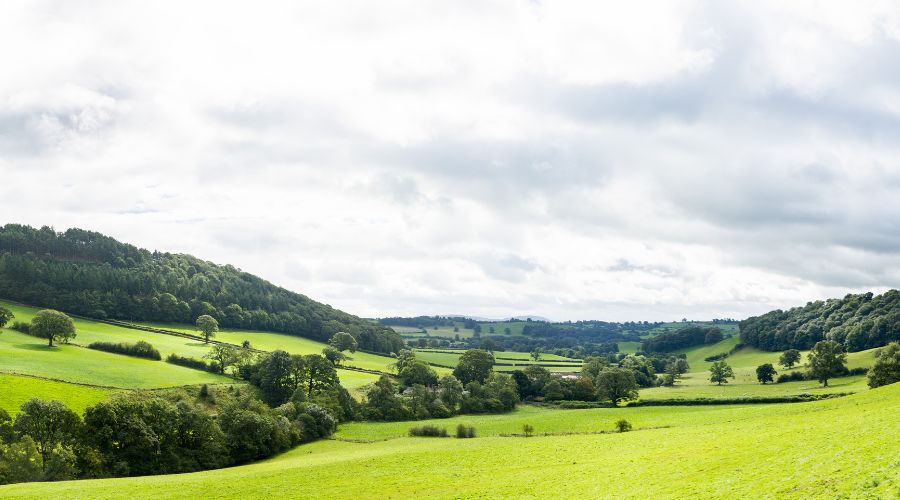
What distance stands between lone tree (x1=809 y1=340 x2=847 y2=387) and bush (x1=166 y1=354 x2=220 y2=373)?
14084 cm

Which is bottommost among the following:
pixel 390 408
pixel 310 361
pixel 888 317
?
pixel 390 408

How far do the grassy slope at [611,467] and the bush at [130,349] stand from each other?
65510 mm

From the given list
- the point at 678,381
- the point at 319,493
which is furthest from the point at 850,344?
the point at 319,493

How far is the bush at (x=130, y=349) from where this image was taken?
126 m

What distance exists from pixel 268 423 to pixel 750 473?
220ft

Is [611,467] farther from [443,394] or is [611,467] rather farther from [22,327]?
[22,327]

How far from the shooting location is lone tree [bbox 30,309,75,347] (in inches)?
4596

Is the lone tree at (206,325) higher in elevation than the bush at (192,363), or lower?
higher

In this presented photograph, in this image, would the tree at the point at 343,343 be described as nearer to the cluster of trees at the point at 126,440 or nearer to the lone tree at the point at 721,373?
the cluster of trees at the point at 126,440

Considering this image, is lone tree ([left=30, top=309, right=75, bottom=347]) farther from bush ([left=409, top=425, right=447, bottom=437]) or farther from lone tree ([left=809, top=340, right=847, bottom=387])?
lone tree ([left=809, top=340, right=847, bottom=387])

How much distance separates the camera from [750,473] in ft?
114

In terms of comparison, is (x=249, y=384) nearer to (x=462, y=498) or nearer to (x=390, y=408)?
(x=390, y=408)

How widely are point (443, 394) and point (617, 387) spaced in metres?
39.6

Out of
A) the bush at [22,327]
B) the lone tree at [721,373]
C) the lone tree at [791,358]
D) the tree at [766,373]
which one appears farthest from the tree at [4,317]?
the lone tree at [791,358]
